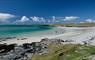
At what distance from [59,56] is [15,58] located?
5120 millimetres

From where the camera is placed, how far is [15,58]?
62.3 ft

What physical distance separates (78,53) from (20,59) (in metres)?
6.52

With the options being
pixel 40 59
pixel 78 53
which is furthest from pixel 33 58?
pixel 78 53

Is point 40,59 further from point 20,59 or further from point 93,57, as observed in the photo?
point 93,57

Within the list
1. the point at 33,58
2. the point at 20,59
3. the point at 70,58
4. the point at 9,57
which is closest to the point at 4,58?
the point at 9,57

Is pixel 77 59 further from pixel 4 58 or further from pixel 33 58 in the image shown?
pixel 4 58

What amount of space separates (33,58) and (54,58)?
135 inches

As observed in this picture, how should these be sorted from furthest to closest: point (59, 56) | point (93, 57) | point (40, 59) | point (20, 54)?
point (20, 54) → point (40, 59) → point (59, 56) → point (93, 57)

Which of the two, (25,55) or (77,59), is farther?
(25,55)

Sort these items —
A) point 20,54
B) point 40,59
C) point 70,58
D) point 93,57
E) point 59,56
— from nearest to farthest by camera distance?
point 93,57
point 70,58
point 59,56
point 40,59
point 20,54

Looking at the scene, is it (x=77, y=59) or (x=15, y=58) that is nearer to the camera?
(x=77, y=59)

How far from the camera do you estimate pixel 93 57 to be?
14.5 m

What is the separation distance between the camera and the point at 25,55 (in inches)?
820

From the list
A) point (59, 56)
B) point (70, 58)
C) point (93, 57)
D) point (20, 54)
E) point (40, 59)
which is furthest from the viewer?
point (20, 54)
